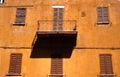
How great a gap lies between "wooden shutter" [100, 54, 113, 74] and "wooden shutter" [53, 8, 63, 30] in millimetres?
3915

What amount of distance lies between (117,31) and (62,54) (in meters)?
4.52

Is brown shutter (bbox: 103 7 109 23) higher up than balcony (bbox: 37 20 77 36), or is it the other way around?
brown shutter (bbox: 103 7 109 23)

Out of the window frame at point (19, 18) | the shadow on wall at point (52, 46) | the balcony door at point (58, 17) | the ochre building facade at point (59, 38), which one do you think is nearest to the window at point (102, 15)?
the ochre building facade at point (59, 38)

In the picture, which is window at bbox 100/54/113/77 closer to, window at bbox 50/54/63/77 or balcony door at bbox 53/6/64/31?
window at bbox 50/54/63/77

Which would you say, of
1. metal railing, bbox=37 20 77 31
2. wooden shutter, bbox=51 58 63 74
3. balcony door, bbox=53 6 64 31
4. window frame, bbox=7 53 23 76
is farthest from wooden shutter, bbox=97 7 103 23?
window frame, bbox=7 53 23 76

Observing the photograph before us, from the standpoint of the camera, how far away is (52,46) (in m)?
24.4

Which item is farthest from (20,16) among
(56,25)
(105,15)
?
(105,15)

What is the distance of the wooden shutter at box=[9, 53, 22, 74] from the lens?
23725 millimetres

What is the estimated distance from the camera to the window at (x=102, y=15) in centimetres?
2511

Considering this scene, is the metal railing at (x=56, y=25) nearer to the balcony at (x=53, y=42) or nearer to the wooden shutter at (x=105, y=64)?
the balcony at (x=53, y=42)

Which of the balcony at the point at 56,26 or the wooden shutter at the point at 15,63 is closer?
the wooden shutter at the point at 15,63

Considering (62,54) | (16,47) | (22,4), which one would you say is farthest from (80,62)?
(22,4)

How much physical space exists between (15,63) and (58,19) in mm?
4721

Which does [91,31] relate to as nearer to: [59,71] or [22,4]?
[59,71]
